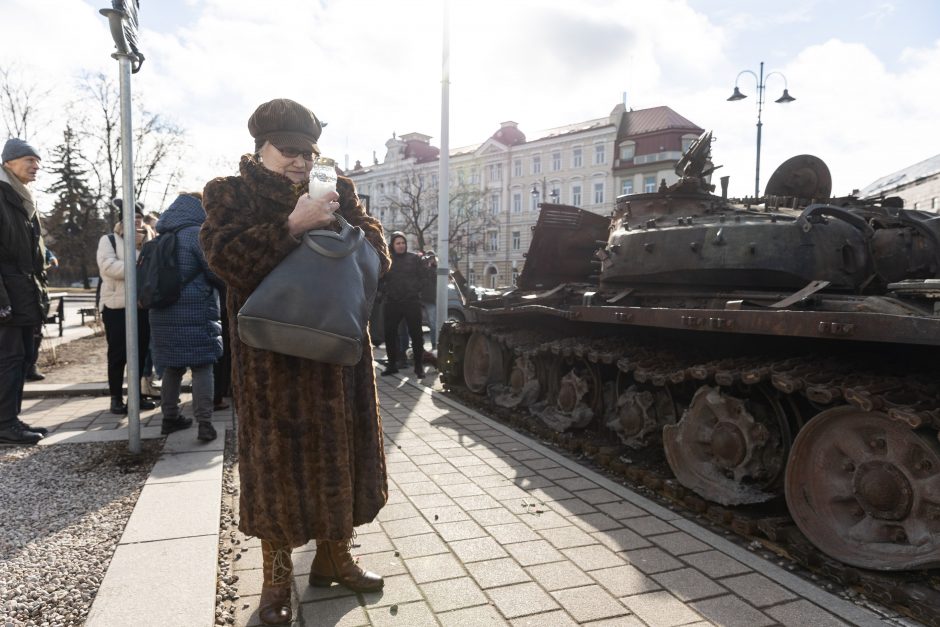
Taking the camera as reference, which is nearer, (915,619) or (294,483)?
(294,483)

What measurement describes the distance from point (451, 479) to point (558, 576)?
1.68 m

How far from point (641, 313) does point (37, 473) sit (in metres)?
4.49

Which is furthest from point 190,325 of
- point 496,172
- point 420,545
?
point 496,172

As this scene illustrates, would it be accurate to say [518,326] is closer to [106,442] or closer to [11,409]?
[106,442]

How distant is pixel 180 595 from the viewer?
2807mm

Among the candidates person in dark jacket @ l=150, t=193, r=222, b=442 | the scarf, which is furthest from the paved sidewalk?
the scarf

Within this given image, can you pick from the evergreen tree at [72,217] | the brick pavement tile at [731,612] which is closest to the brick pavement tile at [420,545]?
the brick pavement tile at [731,612]

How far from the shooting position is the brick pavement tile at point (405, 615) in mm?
2807

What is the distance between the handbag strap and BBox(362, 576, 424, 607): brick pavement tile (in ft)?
5.27

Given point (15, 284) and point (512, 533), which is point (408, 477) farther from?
point (15, 284)

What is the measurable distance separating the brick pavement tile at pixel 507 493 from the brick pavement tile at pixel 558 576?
1042 mm

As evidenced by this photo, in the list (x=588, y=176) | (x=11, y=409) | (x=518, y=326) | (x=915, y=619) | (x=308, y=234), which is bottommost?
(x=915, y=619)

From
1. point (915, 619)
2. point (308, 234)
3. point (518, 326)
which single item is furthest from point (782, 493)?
point (518, 326)

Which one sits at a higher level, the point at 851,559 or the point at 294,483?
the point at 294,483
